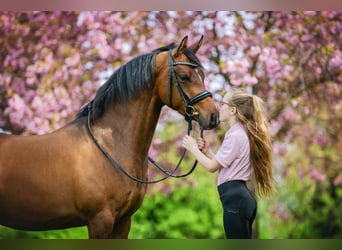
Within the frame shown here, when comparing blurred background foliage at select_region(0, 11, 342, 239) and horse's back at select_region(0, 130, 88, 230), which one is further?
blurred background foliage at select_region(0, 11, 342, 239)

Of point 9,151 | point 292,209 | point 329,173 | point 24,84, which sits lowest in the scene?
point 292,209

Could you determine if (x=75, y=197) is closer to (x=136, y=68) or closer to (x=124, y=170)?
(x=124, y=170)

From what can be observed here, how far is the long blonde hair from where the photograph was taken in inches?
123

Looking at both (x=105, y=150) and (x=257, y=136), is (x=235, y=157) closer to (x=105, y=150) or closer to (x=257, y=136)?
(x=257, y=136)

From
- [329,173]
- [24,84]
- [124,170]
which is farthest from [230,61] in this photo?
[124,170]

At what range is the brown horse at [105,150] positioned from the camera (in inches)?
122

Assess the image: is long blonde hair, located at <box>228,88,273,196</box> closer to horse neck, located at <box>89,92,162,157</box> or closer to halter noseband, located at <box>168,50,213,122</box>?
halter noseband, located at <box>168,50,213,122</box>

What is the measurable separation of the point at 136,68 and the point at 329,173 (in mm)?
3377

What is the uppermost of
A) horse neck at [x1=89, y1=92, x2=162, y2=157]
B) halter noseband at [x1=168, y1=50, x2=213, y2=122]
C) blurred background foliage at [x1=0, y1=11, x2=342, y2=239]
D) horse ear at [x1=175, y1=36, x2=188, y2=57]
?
horse ear at [x1=175, y1=36, x2=188, y2=57]

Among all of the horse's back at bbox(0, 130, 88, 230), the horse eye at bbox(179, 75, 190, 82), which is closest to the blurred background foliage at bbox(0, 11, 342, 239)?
the horse's back at bbox(0, 130, 88, 230)

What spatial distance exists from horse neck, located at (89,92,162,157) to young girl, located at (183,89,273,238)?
275 mm

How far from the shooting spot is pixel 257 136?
10.3 feet

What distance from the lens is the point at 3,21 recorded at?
5383 millimetres

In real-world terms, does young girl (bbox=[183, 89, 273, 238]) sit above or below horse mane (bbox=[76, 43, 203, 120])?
below
